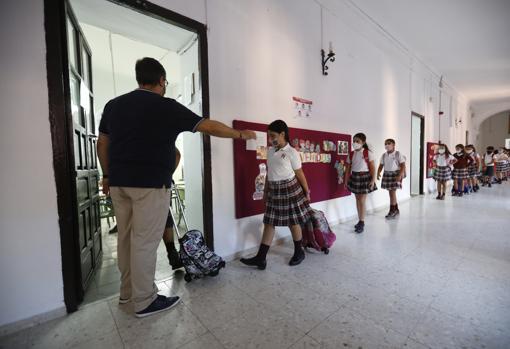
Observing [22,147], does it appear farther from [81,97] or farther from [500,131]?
[500,131]

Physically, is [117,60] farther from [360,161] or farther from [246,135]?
[360,161]

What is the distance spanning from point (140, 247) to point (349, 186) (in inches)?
119

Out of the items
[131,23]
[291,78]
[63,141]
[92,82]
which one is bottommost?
[63,141]

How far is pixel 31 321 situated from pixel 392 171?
4845 mm

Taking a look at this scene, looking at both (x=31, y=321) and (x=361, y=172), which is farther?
(x=361, y=172)

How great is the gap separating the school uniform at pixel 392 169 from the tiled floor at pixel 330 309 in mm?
1728

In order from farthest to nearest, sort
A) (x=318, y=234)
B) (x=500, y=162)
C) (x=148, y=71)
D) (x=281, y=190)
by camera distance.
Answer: (x=500, y=162) → (x=318, y=234) → (x=281, y=190) → (x=148, y=71)

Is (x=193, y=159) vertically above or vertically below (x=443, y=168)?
above

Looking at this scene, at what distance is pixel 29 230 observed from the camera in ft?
5.01

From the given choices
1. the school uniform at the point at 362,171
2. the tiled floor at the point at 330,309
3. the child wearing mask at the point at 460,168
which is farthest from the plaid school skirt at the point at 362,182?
the child wearing mask at the point at 460,168

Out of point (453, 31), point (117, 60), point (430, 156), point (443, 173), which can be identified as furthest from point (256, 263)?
point (430, 156)

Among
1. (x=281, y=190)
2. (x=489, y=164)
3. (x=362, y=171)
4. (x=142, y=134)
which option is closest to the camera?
(x=142, y=134)

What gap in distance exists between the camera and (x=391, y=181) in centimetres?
432

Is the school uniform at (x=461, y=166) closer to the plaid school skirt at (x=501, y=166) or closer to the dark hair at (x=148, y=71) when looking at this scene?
the plaid school skirt at (x=501, y=166)
